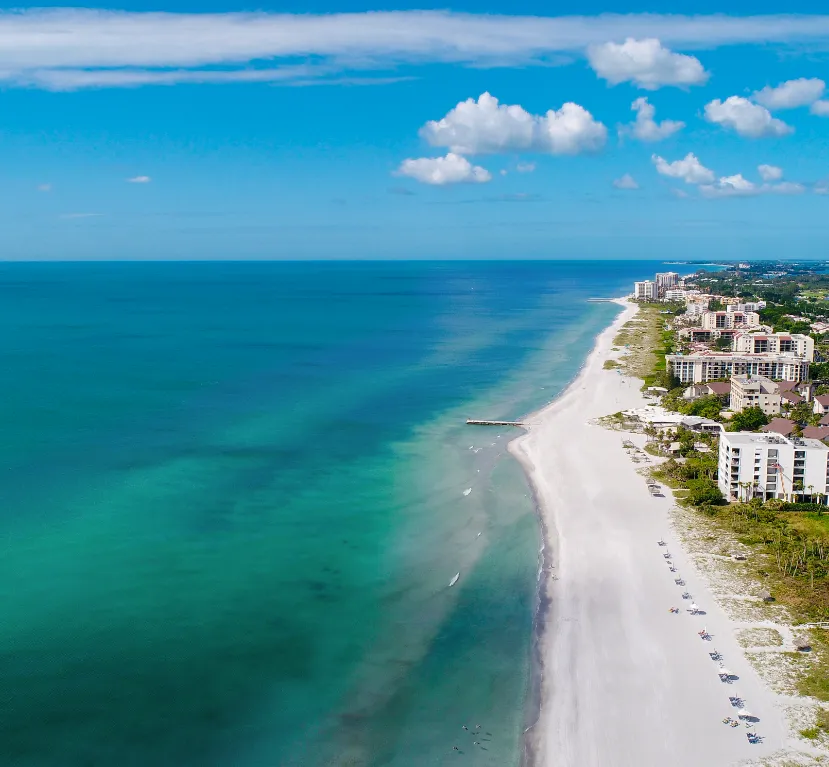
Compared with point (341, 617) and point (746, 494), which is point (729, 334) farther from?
point (341, 617)

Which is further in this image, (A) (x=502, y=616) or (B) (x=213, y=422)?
(B) (x=213, y=422)

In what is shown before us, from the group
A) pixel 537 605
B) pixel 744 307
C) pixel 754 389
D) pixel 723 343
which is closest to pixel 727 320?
pixel 723 343

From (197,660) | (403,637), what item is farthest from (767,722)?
(197,660)

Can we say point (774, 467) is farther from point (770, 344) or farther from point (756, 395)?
point (770, 344)

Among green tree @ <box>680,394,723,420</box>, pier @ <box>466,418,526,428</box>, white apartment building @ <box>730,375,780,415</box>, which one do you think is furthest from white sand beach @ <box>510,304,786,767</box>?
white apartment building @ <box>730,375,780,415</box>

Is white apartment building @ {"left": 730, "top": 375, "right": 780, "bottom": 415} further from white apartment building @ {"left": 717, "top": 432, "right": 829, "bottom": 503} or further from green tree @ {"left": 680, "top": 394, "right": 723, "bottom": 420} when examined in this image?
white apartment building @ {"left": 717, "top": 432, "right": 829, "bottom": 503}

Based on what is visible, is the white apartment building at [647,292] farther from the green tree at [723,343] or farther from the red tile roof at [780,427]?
the red tile roof at [780,427]
